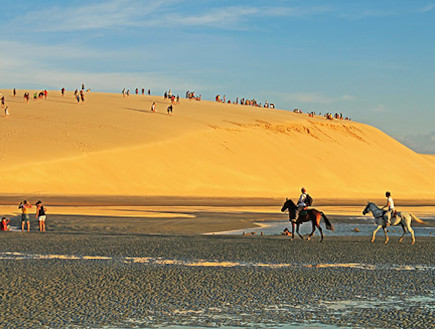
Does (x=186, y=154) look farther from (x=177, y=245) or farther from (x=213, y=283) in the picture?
(x=213, y=283)

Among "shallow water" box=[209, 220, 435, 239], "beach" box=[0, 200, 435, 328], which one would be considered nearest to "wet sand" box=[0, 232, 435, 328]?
"beach" box=[0, 200, 435, 328]

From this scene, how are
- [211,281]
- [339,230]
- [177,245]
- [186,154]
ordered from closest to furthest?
[211,281], [177,245], [339,230], [186,154]

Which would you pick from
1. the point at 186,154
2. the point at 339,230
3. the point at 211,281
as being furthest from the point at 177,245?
the point at 186,154

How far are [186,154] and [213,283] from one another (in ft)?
171

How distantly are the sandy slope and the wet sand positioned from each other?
32183 millimetres

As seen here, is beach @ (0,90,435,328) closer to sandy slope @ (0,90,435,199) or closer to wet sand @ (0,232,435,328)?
wet sand @ (0,232,435,328)

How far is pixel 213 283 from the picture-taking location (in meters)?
12.0

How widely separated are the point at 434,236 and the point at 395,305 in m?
13.2

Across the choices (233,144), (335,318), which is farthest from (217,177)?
(335,318)

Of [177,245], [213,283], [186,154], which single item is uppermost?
[186,154]

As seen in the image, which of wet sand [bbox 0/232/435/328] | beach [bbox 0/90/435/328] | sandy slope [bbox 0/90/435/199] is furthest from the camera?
sandy slope [bbox 0/90/435/199]

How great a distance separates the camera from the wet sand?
917 centimetres

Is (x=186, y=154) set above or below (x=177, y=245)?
above

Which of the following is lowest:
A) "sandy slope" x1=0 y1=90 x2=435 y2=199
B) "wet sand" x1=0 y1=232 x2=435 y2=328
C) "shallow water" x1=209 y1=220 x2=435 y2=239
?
"wet sand" x1=0 y1=232 x2=435 y2=328
